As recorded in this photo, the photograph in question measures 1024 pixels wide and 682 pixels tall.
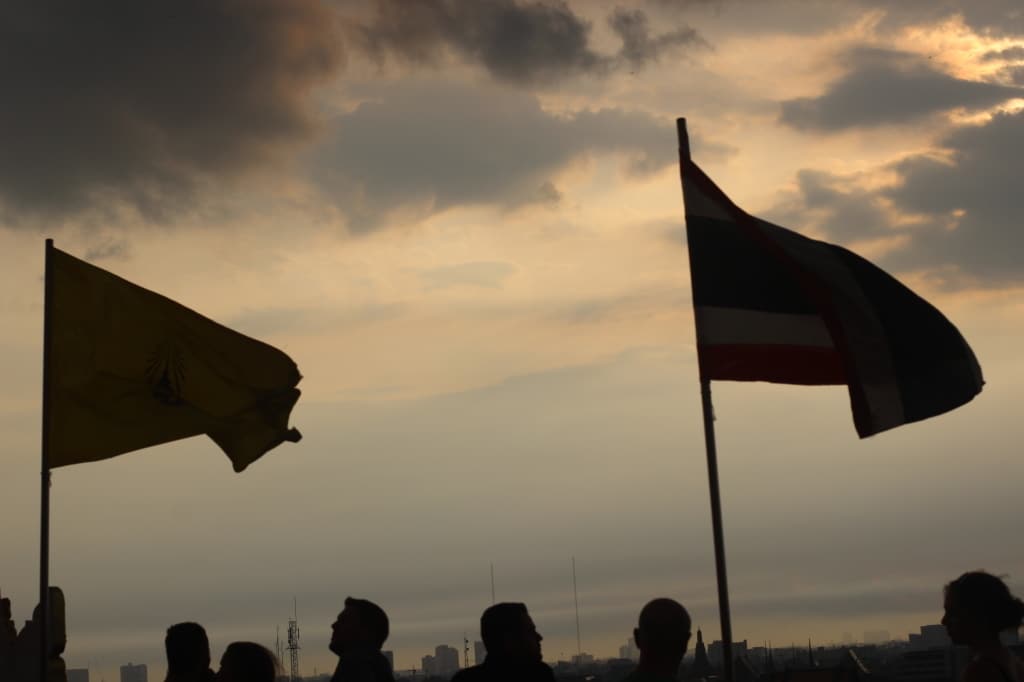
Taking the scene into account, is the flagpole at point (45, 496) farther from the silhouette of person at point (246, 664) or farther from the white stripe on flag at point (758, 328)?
the white stripe on flag at point (758, 328)

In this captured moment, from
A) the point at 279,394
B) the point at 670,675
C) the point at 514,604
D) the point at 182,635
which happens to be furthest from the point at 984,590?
the point at 279,394

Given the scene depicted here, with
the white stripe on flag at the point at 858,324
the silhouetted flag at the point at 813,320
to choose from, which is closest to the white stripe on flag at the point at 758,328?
the silhouetted flag at the point at 813,320

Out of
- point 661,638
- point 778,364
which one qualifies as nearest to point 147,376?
point 778,364

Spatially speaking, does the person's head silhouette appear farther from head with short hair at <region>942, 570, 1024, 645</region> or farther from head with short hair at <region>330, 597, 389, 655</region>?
head with short hair at <region>330, 597, 389, 655</region>

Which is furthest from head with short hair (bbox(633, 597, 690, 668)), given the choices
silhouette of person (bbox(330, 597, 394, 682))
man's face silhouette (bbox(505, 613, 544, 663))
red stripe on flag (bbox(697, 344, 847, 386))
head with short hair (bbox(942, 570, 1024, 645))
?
red stripe on flag (bbox(697, 344, 847, 386))

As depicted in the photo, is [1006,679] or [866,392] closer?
[1006,679]

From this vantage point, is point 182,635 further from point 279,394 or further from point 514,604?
point 279,394

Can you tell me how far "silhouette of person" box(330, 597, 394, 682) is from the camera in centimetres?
1427

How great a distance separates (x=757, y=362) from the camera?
17.7 metres

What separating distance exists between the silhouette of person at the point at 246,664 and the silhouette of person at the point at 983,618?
16.7 feet

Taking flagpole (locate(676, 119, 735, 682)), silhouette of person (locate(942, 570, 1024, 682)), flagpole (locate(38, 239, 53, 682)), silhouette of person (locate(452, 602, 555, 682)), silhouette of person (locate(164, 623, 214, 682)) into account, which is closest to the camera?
silhouette of person (locate(942, 570, 1024, 682))

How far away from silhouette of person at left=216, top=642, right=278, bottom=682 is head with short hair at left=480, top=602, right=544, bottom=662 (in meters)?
1.68

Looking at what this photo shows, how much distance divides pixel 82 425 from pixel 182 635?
745 centimetres

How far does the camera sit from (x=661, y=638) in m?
11.1
